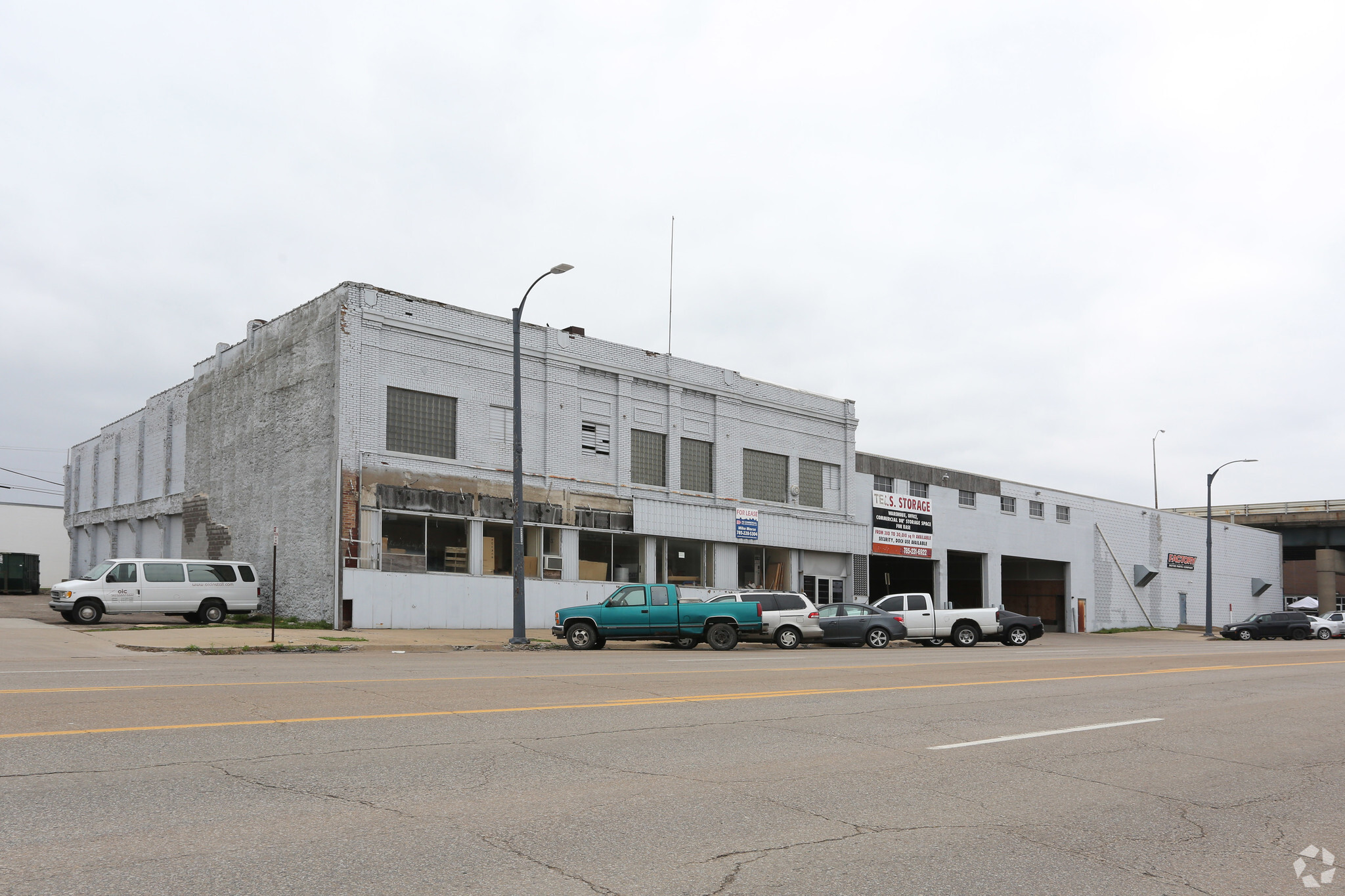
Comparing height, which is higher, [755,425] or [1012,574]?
[755,425]

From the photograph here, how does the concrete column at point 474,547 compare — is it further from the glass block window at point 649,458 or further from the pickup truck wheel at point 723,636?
the pickup truck wheel at point 723,636

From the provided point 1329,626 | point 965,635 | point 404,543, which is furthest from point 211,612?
point 1329,626

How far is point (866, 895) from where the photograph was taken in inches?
198

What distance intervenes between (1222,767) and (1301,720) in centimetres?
436

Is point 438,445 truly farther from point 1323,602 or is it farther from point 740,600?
point 1323,602

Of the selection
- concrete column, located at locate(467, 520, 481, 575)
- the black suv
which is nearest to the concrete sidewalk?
concrete column, located at locate(467, 520, 481, 575)

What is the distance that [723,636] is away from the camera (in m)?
25.3

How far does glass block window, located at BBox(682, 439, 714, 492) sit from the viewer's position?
38.0 meters

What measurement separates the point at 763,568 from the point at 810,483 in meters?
4.56

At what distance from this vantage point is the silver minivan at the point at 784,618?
2638 centimetres

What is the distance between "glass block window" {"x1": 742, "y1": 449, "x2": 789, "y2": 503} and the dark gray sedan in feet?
38.3

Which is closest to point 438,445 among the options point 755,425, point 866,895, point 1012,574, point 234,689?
point 755,425

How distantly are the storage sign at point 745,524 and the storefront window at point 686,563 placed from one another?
1237 mm

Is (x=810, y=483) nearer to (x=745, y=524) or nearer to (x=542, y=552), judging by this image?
(x=745, y=524)
